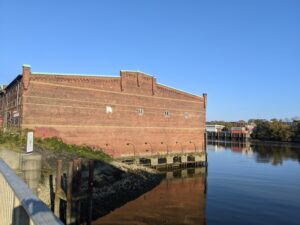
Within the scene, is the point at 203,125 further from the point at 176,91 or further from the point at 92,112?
the point at 92,112

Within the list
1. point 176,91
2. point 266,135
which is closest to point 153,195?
point 176,91

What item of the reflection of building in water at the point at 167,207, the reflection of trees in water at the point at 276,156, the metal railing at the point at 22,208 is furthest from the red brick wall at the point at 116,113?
the metal railing at the point at 22,208

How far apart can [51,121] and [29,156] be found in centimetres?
2202

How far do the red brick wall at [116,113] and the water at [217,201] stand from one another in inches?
275

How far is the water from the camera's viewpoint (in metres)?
20.5

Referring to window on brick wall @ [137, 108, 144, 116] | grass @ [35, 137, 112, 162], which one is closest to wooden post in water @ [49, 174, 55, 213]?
grass @ [35, 137, 112, 162]

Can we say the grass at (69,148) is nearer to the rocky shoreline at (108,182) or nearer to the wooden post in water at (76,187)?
the rocky shoreline at (108,182)

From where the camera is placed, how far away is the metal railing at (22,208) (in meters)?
3.45

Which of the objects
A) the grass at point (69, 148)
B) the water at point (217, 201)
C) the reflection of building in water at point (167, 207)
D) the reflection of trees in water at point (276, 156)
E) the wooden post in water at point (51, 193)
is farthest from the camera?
the reflection of trees in water at point (276, 156)

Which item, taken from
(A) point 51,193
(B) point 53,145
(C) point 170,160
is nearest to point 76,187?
(A) point 51,193

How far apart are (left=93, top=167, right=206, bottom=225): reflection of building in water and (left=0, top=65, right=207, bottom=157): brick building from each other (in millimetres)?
9450

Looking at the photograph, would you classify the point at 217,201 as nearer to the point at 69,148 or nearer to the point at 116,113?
the point at 69,148

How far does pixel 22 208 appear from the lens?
14.5 feet

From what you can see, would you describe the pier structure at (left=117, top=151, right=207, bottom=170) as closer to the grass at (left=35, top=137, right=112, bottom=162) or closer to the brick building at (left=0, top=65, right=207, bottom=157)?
the brick building at (left=0, top=65, right=207, bottom=157)
